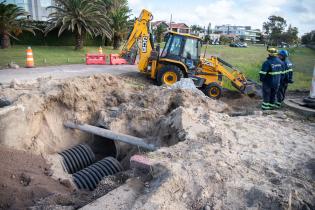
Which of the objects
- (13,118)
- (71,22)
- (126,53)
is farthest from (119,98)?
(71,22)

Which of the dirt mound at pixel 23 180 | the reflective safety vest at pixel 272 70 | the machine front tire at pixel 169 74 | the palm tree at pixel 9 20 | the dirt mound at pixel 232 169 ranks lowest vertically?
the dirt mound at pixel 23 180

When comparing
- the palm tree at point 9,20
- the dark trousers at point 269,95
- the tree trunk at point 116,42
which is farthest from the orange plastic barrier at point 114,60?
the dark trousers at point 269,95

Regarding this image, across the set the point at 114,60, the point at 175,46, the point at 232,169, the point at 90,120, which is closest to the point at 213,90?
the point at 175,46

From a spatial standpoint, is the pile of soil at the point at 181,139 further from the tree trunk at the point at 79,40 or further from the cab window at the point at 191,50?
the tree trunk at the point at 79,40

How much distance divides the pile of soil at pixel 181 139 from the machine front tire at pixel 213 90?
274cm

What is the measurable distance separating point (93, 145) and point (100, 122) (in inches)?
22.9

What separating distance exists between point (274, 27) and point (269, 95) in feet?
299

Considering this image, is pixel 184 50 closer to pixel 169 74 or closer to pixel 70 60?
pixel 169 74

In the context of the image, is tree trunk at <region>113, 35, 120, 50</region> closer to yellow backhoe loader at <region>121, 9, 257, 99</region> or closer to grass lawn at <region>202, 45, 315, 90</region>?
grass lawn at <region>202, 45, 315, 90</region>

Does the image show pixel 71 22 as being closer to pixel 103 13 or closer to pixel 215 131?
pixel 103 13

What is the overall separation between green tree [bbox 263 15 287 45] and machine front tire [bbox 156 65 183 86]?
79196mm

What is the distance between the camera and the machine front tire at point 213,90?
11.0 m

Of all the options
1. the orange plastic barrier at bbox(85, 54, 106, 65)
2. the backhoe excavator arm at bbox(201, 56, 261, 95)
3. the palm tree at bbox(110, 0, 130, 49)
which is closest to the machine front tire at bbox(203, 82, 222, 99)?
the backhoe excavator arm at bbox(201, 56, 261, 95)

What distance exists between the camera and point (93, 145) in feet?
22.0
